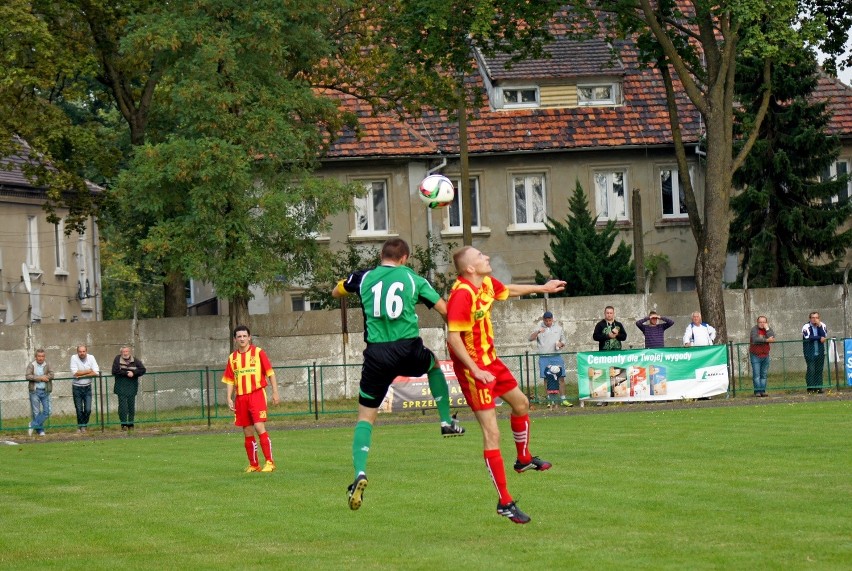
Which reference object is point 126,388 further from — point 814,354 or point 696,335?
point 814,354

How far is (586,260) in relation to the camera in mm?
39594

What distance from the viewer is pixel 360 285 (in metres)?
11.8

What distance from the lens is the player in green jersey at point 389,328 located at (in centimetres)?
1158

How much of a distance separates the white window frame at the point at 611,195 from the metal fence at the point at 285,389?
613 inches

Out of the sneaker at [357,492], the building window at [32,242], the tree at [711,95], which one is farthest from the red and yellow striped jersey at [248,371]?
the building window at [32,242]

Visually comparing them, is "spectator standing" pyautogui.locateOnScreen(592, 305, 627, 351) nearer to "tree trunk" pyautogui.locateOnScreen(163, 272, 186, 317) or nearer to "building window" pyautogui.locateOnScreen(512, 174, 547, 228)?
"tree trunk" pyautogui.locateOnScreen(163, 272, 186, 317)

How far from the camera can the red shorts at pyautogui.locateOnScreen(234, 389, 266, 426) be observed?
18094 millimetres

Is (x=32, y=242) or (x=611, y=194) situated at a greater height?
(x=611, y=194)

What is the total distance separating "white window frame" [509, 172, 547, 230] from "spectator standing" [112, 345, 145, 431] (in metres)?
19.0

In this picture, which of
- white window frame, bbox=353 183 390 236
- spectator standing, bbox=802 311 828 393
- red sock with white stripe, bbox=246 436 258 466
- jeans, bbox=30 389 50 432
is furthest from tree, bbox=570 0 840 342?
red sock with white stripe, bbox=246 436 258 466

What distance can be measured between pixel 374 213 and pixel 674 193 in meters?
10.0

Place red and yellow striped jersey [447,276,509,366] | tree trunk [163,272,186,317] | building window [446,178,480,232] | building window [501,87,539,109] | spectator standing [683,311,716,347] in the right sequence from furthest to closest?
building window [501,87,539,109], building window [446,178,480,232], tree trunk [163,272,186,317], spectator standing [683,311,716,347], red and yellow striped jersey [447,276,509,366]

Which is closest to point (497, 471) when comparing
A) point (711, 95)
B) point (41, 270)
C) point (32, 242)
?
point (711, 95)

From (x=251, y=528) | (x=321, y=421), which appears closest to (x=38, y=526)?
(x=251, y=528)
